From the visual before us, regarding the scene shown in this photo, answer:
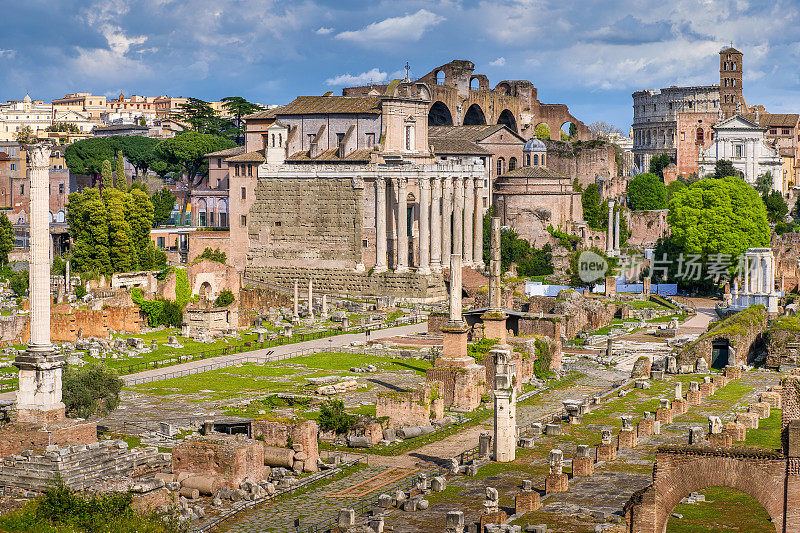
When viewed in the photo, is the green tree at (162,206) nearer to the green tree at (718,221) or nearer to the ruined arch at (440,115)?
the ruined arch at (440,115)

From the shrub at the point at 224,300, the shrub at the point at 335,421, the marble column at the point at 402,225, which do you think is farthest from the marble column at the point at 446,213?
the shrub at the point at 335,421

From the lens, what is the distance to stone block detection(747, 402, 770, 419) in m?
40.2

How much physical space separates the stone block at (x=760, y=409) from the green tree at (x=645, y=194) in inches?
2987

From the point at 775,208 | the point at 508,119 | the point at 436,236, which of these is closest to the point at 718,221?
the point at 436,236

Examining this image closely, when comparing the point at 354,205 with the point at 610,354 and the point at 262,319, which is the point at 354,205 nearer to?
the point at 262,319

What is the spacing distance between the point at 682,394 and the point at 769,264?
29880mm

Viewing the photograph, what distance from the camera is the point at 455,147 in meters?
97.6

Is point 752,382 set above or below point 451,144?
below

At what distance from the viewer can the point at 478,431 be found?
1716 inches

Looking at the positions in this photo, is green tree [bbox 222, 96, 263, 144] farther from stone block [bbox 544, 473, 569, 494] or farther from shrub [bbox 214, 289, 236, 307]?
stone block [bbox 544, 473, 569, 494]

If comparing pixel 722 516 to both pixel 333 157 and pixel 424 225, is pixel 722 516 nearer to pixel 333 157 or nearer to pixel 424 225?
pixel 424 225

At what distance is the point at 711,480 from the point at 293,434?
15.1 metres

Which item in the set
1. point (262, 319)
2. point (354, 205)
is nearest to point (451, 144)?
point (354, 205)

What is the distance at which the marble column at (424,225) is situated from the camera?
3191 inches
